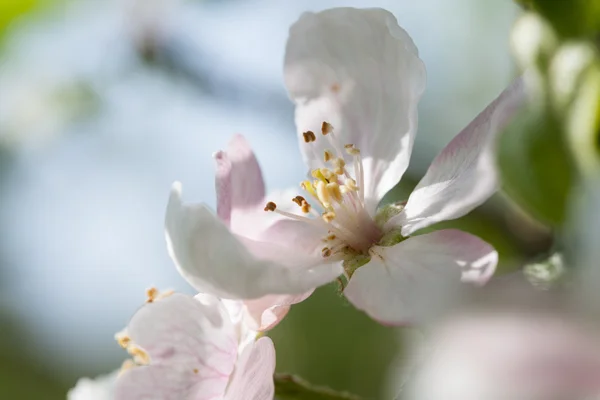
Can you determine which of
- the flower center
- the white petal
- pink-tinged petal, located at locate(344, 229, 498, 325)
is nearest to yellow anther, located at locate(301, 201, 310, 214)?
the flower center

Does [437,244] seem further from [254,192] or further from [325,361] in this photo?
[325,361]

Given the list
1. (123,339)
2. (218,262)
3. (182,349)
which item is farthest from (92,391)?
(218,262)

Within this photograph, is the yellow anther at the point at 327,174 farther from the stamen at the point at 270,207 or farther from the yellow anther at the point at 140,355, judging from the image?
the yellow anther at the point at 140,355

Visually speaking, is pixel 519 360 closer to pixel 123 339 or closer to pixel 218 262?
pixel 218 262

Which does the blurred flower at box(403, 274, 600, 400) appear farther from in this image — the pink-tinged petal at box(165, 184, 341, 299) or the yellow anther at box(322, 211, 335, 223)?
the yellow anther at box(322, 211, 335, 223)

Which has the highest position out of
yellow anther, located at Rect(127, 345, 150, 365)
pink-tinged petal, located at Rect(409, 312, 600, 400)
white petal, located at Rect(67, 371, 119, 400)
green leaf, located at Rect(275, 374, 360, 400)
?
pink-tinged petal, located at Rect(409, 312, 600, 400)
